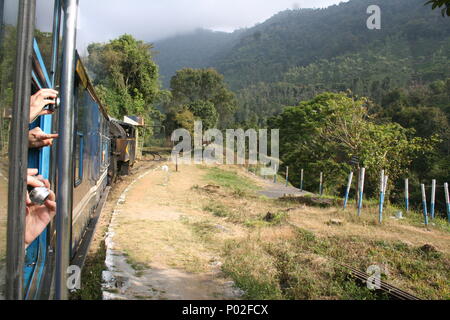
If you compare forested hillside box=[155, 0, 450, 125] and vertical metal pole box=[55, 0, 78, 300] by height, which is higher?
forested hillside box=[155, 0, 450, 125]

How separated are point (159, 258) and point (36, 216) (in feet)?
11.9

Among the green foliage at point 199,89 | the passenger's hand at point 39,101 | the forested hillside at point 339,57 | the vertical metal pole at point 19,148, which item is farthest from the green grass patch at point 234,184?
the forested hillside at point 339,57

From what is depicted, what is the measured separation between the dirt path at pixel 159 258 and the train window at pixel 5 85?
2527mm

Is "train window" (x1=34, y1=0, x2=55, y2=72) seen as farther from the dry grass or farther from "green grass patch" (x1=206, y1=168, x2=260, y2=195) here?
"green grass patch" (x1=206, y1=168, x2=260, y2=195)

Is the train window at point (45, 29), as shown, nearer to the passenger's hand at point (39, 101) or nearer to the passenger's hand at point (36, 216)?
the passenger's hand at point (39, 101)

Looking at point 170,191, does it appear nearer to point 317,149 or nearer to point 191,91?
point 317,149

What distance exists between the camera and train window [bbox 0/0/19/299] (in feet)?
4.79

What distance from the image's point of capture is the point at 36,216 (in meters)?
2.05

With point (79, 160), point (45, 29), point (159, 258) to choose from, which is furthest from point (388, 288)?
point (45, 29)

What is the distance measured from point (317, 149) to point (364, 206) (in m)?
11.7

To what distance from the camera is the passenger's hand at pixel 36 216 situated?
203cm

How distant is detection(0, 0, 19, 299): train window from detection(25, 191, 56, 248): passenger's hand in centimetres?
45

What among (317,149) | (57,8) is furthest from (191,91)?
(57,8)

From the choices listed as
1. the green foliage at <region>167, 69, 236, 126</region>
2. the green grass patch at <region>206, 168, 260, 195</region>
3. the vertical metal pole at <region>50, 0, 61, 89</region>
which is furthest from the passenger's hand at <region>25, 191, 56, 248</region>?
the green foliage at <region>167, 69, 236, 126</region>
